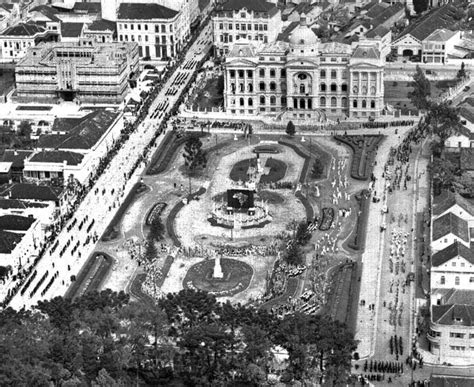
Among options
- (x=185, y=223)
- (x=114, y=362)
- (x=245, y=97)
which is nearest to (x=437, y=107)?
(x=245, y=97)

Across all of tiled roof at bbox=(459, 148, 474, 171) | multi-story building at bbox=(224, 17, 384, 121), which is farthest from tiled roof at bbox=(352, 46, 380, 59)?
tiled roof at bbox=(459, 148, 474, 171)

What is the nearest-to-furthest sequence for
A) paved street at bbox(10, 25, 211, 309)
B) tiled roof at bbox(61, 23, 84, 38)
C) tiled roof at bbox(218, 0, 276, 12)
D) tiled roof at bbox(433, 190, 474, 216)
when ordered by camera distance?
paved street at bbox(10, 25, 211, 309) < tiled roof at bbox(433, 190, 474, 216) < tiled roof at bbox(218, 0, 276, 12) < tiled roof at bbox(61, 23, 84, 38)

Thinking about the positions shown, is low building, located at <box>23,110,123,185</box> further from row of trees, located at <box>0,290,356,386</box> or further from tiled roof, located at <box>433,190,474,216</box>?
row of trees, located at <box>0,290,356,386</box>

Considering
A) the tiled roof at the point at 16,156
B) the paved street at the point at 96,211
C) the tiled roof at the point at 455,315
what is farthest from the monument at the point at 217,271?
the tiled roof at the point at 16,156

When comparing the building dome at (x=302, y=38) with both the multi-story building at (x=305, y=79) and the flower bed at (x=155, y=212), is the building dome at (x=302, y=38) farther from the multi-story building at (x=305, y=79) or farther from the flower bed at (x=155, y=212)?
the flower bed at (x=155, y=212)

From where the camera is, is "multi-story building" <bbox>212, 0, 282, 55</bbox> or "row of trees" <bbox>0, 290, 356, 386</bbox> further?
"multi-story building" <bbox>212, 0, 282, 55</bbox>

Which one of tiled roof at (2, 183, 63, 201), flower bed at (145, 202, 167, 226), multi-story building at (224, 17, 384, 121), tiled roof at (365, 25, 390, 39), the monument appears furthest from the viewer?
tiled roof at (365, 25, 390, 39)
